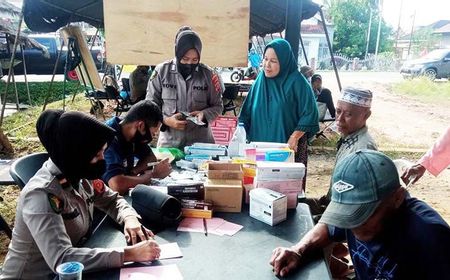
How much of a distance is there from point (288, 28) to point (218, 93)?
148 centimetres

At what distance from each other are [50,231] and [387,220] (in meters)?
1.22

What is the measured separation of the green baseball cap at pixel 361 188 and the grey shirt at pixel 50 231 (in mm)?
825

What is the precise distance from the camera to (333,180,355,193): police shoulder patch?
126cm

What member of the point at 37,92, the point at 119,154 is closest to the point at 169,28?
the point at 119,154

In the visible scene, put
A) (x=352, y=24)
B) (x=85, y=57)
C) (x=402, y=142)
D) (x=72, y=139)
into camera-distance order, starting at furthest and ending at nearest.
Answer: (x=352, y=24) → (x=402, y=142) → (x=85, y=57) → (x=72, y=139)

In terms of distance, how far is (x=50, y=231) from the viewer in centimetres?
143

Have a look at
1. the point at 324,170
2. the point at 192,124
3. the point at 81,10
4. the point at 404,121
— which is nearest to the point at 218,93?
the point at 192,124

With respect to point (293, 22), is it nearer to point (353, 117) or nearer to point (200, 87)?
point (200, 87)

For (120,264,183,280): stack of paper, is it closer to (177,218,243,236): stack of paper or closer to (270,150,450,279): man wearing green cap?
(177,218,243,236): stack of paper

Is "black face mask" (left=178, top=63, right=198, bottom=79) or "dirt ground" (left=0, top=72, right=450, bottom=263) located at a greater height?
"black face mask" (left=178, top=63, right=198, bottom=79)

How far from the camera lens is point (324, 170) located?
5.46 m

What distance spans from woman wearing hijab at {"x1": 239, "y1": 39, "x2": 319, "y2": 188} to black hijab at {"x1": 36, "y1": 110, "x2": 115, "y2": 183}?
1.70 m

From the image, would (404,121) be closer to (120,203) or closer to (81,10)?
(81,10)

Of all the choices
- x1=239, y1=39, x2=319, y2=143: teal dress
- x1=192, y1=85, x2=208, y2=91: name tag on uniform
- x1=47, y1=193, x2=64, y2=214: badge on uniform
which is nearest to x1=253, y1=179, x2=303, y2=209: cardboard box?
x1=47, y1=193, x2=64, y2=214: badge on uniform
